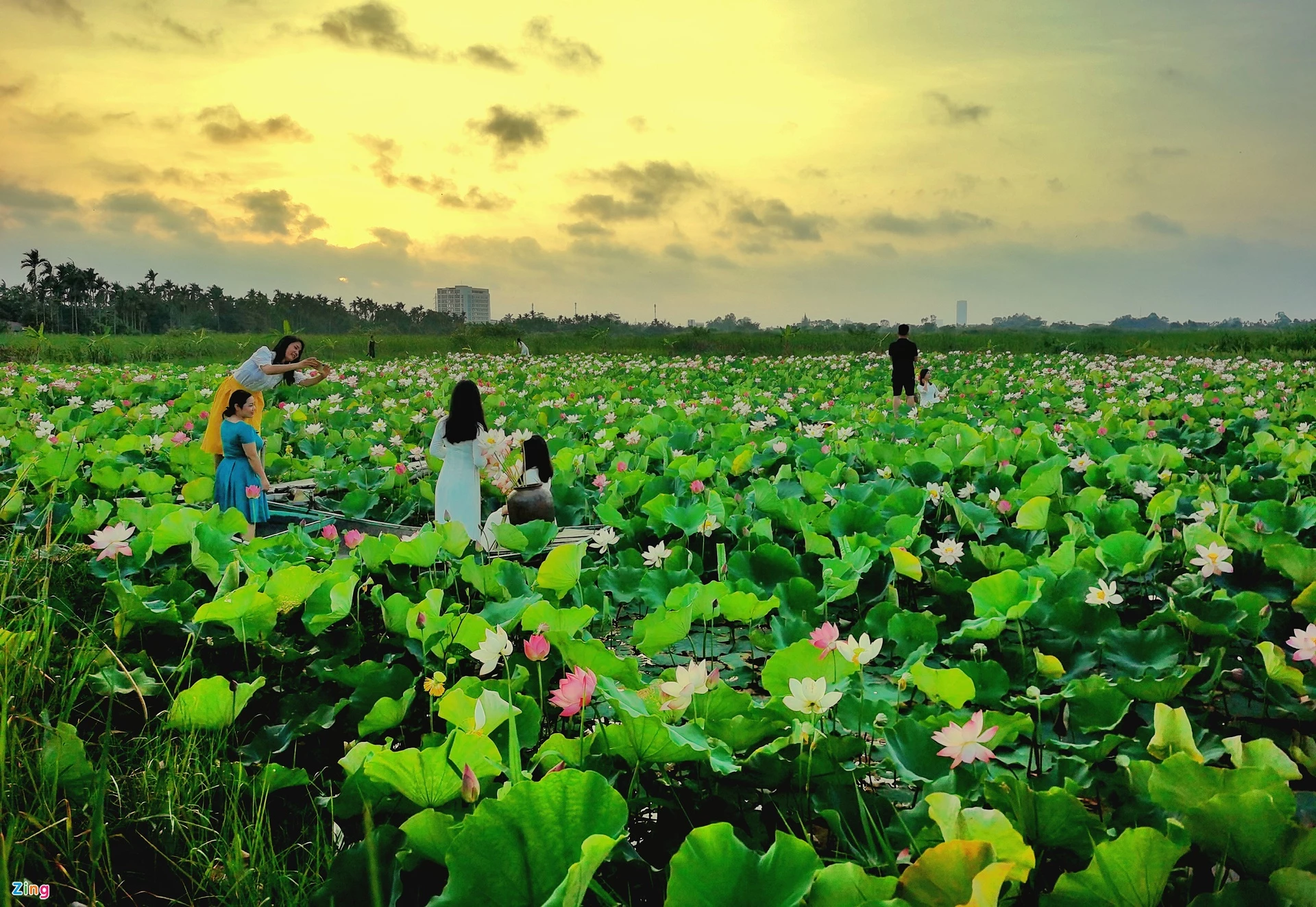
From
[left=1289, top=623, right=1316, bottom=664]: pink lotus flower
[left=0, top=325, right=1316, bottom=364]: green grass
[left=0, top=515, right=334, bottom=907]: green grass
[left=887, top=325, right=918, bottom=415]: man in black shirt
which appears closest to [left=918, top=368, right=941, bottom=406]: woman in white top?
[left=887, top=325, right=918, bottom=415]: man in black shirt

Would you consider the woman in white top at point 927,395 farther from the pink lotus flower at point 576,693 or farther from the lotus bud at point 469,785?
the lotus bud at point 469,785

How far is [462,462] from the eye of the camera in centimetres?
392

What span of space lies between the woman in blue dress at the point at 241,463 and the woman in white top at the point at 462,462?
86 cm

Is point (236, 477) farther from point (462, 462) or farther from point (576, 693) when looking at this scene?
point (576, 693)

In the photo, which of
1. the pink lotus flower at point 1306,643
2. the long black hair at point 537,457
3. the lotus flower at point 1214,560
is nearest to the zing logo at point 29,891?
the pink lotus flower at point 1306,643

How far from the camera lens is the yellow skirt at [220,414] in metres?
4.05

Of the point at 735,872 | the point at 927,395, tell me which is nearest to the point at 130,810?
the point at 735,872

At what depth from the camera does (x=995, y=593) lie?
7.29ft

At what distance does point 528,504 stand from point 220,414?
1608 mm

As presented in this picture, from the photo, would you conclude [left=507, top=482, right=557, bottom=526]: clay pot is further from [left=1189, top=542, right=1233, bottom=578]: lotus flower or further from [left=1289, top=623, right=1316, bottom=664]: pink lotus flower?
[left=1289, top=623, right=1316, bottom=664]: pink lotus flower

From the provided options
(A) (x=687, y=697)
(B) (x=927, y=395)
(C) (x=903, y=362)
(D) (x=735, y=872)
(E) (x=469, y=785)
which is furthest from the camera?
(B) (x=927, y=395)

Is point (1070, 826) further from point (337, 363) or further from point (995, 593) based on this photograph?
point (337, 363)

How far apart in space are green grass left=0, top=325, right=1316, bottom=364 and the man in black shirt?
1051 cm

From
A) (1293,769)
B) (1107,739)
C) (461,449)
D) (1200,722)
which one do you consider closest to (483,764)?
(1107,739)
